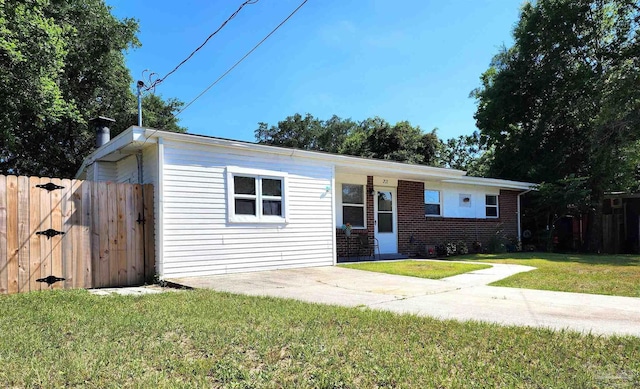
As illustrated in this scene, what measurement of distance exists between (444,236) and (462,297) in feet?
28.6

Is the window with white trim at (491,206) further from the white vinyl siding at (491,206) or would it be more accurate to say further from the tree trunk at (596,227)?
the tree trunk at (596,227)

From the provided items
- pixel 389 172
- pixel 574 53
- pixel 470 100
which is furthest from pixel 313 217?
pixel 470 100

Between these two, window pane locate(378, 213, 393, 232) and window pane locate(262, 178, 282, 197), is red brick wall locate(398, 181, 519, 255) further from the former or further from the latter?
window pane locate(262, 178, 282, 197)

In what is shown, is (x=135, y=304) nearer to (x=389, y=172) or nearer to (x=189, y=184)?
(x=189, y=184)

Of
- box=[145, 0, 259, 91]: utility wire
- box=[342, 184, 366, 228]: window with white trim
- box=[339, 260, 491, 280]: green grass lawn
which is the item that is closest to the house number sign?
box=[342, 184, 366, 228]: window with white trim

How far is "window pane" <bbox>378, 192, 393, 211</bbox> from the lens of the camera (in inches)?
519

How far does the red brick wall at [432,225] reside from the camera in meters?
13.6

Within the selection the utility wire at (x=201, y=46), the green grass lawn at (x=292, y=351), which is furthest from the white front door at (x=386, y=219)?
the green grass lawn at (x=292, y=351)

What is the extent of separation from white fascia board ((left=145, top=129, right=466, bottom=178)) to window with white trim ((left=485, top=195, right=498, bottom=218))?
2.83 m

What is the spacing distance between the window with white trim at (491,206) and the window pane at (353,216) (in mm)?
6078

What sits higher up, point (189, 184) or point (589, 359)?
point (189, 184)

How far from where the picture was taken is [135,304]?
5.52 metres

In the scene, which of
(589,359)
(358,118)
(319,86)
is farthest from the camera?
(358,118)

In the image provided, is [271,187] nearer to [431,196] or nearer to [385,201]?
[385,201]
